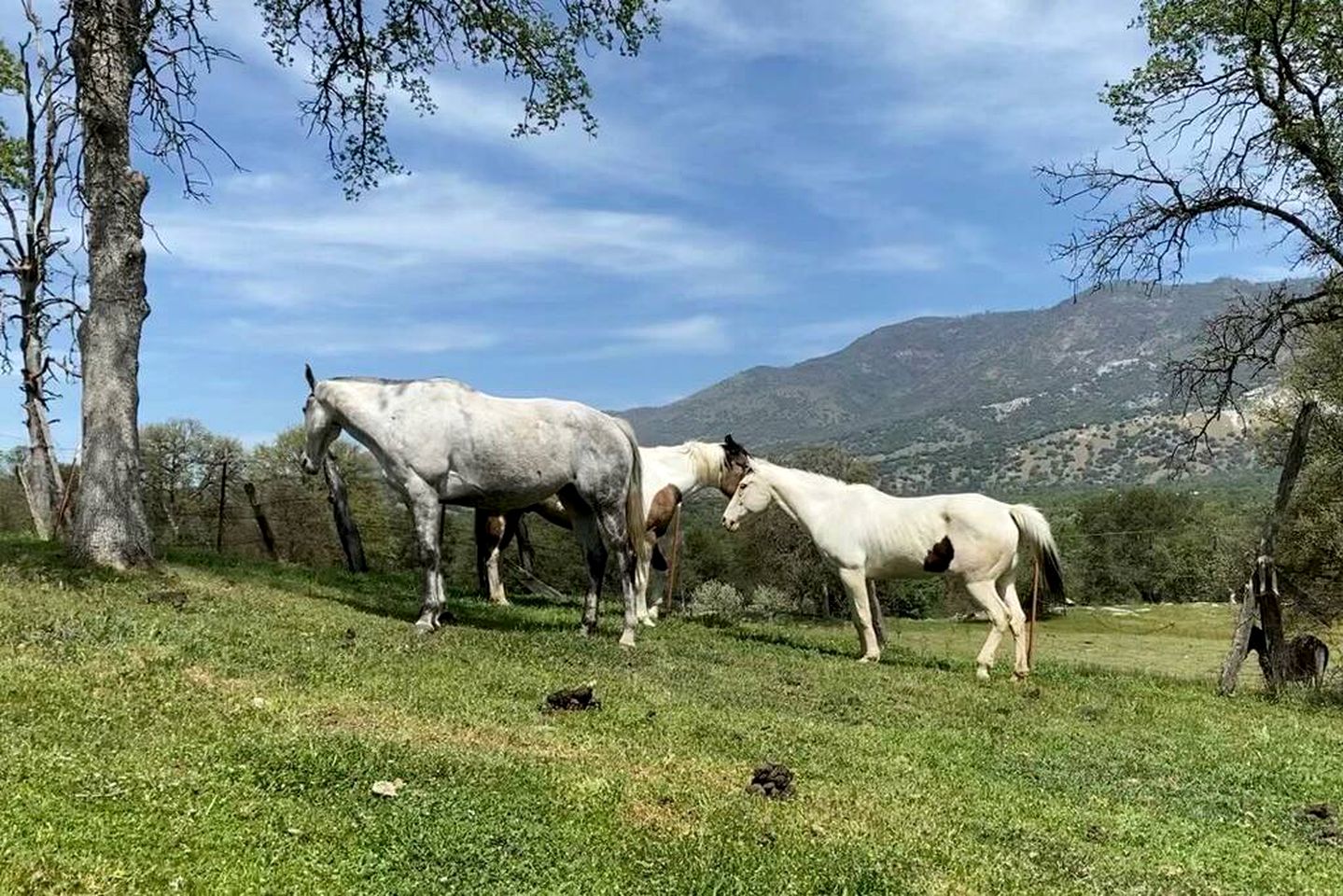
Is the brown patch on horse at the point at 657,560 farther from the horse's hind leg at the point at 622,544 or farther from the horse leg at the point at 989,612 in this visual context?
the horse leg at the point at 989,612

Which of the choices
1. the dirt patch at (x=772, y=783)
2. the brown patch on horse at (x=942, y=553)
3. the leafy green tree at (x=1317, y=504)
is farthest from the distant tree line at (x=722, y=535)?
the dirt patch at (x=772, y=783)

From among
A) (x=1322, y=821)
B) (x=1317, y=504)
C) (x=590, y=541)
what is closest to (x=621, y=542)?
(x=590, y=541)

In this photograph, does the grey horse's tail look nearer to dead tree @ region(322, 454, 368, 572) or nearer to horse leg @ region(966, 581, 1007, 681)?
horse leg @ region(966, 581, 1007, 681)

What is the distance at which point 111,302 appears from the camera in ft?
41.4

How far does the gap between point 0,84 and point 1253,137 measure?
92.4 feet

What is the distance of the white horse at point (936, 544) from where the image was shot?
13648mm

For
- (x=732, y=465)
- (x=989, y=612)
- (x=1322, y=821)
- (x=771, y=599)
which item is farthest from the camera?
(x=771, y=599)

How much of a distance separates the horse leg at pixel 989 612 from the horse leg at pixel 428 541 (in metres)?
7.30

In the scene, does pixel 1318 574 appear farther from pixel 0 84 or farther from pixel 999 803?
pixel 0 84

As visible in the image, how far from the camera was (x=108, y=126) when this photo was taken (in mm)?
12680

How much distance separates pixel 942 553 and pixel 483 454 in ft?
21.6

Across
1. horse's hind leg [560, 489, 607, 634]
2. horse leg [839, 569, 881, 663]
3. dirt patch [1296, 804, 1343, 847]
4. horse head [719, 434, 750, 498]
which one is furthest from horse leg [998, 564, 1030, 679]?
horse's hind leg [560, 489, 607, 634]

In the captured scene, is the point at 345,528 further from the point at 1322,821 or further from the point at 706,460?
the point at 1322,821

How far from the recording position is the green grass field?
15.6 ft
